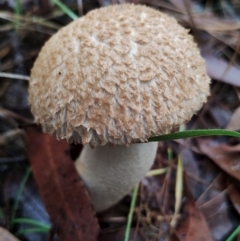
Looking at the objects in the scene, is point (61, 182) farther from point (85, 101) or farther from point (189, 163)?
point (189, 163)

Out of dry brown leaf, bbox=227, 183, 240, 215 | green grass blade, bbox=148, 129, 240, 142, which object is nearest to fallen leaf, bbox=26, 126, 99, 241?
green grass blade, bbox=148, 129, 240, 142

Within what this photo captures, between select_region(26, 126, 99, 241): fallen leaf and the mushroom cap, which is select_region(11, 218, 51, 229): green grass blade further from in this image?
the mushroom cap

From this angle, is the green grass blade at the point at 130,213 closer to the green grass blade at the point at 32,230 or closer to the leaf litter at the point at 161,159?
the leaf litter at the point at 161,159

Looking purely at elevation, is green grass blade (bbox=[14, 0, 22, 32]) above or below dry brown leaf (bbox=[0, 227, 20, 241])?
above

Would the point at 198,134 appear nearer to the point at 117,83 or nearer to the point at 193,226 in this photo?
the point at 117,83

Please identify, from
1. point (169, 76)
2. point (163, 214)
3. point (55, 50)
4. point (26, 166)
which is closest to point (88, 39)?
point (55, 50)
